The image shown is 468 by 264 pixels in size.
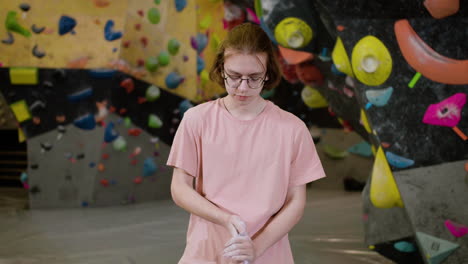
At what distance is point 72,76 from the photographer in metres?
4.44

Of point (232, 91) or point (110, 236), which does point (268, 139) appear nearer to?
point (232, 91)

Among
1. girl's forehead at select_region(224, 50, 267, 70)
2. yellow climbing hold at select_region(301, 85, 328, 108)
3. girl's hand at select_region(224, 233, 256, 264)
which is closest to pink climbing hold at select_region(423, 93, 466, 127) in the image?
yellow climbing hold at select_region(301, 85, 328, 108)

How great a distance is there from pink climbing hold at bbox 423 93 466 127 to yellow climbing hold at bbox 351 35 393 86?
23 cm

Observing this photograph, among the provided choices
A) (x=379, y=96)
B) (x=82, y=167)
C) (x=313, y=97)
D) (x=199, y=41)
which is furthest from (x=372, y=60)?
(x=82, y=167)

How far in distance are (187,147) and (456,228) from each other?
1.61 meters

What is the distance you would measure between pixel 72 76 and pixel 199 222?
3580 millimetres

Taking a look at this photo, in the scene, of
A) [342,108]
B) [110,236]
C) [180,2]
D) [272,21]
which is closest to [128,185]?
[110,236]

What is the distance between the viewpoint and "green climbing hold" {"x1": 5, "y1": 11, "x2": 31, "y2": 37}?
4.28 metres

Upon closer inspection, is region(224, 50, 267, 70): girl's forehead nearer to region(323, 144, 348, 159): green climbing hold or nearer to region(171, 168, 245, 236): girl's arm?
region(171, 168, 245, 236): girl's arm

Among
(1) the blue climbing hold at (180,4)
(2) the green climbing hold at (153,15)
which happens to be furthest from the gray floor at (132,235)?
(1) the blue climbing hold at (180,4)

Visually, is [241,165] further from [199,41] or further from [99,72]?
[199,41]

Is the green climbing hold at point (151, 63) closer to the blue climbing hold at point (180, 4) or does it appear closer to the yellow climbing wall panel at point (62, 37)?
the yellow climbing wall panel at point (62, 37)

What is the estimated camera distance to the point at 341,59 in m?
2.62

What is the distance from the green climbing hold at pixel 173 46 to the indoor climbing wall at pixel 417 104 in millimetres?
2258
